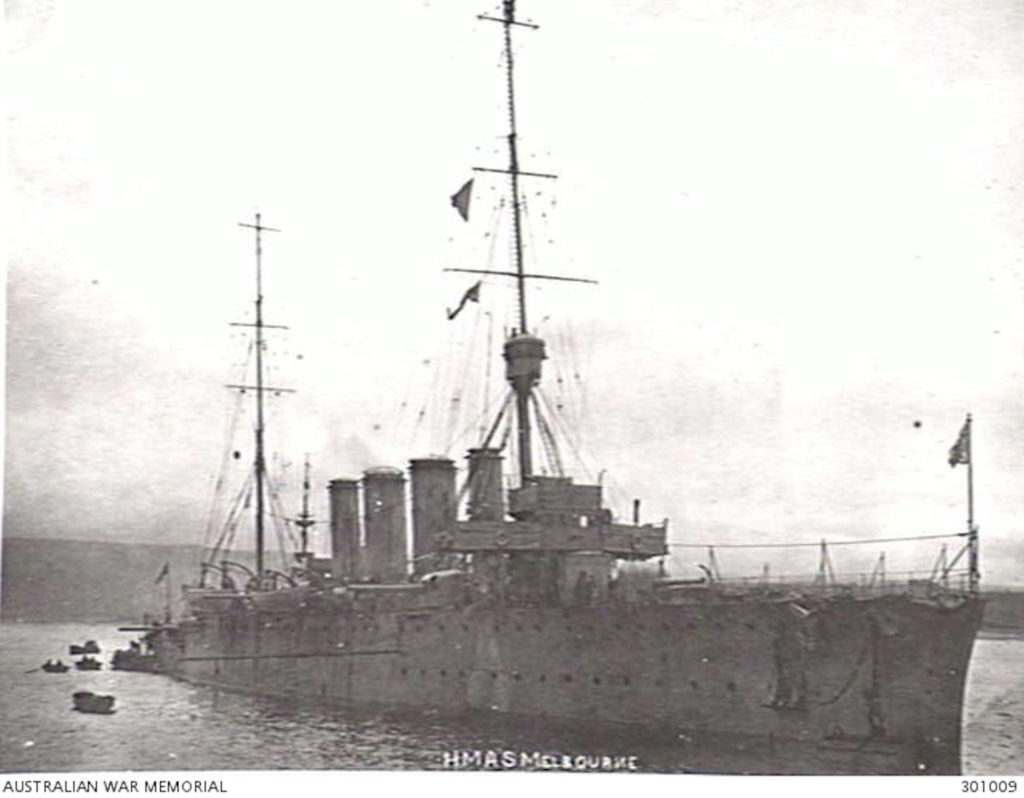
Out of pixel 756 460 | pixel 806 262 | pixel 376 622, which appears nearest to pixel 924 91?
Result: pixel 806 262

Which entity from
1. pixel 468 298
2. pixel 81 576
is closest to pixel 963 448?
pixel 468 298

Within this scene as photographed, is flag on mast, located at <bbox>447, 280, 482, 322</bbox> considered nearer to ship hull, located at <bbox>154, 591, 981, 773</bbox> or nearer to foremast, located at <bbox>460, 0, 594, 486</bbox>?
foremast, located at <bbox>460, 0, 594, 486</bbox>

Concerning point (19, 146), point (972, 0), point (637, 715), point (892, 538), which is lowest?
point (637, 715)

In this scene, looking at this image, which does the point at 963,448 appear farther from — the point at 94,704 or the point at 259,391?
the point at 94,704

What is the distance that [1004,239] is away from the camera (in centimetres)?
659

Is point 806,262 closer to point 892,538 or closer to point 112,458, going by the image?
point 892,538

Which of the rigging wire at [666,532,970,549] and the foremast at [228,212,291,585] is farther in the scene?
the foremast at [228,212,291,585]

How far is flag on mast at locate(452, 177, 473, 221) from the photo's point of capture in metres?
7.90

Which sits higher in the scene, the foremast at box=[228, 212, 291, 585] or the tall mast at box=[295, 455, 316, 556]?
the foremast at box=[228, 212, 291, 585]

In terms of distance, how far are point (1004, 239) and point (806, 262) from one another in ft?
3.65

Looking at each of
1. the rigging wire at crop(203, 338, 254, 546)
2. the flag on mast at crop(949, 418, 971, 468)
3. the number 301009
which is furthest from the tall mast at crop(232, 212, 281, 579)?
the number 301009

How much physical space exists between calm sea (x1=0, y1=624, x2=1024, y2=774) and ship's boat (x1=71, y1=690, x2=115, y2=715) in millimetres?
80

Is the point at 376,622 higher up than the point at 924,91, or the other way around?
the point at 924,91

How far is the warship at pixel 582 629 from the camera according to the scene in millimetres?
7797
